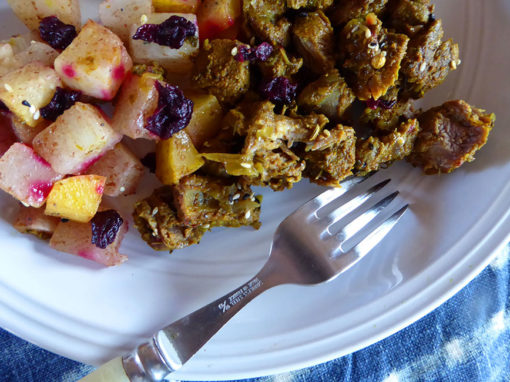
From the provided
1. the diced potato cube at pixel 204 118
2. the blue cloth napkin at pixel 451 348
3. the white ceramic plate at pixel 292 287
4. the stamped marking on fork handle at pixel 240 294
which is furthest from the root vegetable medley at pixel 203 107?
the blue cloth napkin at pixel 451 348

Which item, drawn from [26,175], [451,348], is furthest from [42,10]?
[451,348]

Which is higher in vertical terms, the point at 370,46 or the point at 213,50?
the point at 370,46

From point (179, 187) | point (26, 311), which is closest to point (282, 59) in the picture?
point (179, 187)

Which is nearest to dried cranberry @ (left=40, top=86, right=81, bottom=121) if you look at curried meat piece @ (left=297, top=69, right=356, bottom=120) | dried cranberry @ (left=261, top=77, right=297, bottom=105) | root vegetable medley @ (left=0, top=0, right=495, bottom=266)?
root vegetable medley @ (left=0, top=0, right=495, bottom=266)

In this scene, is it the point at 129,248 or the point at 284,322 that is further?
the point at 129,248

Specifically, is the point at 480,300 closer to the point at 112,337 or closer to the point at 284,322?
the point at 284,322

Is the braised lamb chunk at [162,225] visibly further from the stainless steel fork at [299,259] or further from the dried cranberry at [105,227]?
the stainless steel fork at [299,259]
